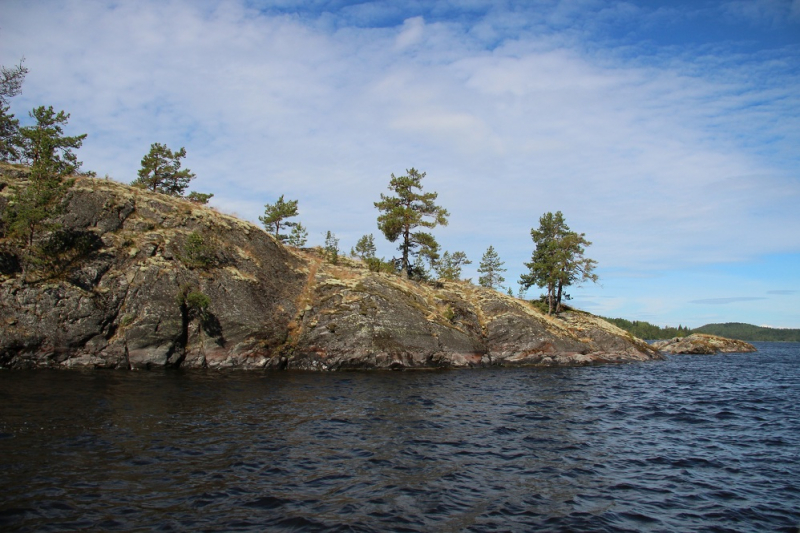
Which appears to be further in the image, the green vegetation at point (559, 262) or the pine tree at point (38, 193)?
the green vegetation at point (559, 262)

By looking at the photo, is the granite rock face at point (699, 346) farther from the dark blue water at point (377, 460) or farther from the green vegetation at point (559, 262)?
the dark blue water at point (377, 460)

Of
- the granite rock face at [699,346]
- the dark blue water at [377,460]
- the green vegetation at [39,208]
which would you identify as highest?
the green vegetation at [39,208]

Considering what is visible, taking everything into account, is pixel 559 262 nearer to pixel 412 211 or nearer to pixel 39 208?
pixel 412 211

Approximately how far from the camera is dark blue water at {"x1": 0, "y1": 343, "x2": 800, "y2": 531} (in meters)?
10.2

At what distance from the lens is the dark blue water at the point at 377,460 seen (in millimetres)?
10172

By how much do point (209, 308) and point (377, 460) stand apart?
2653 cm

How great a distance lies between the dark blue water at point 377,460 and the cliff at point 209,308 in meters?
5.65

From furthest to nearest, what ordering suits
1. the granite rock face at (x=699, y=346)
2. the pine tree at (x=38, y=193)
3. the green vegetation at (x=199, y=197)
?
the granite rock face at (x=699, y=346)
the green vegetation at (x=199, y=197)
the pine tree at (x=38, y=193)

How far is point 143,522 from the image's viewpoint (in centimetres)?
931

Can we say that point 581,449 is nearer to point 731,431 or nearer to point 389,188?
point 731,431

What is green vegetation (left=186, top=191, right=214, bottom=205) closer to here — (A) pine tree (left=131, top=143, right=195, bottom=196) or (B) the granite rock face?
(A) pine tree (left=131, top=143, right=195, bottom=196)

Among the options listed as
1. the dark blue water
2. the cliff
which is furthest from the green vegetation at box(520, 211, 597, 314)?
the dark blue water

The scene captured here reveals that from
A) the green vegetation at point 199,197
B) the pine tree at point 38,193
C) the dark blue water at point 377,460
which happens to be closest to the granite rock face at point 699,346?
the dark blue water at point 377,460

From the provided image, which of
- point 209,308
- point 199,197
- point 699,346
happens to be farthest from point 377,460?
point 699,346
